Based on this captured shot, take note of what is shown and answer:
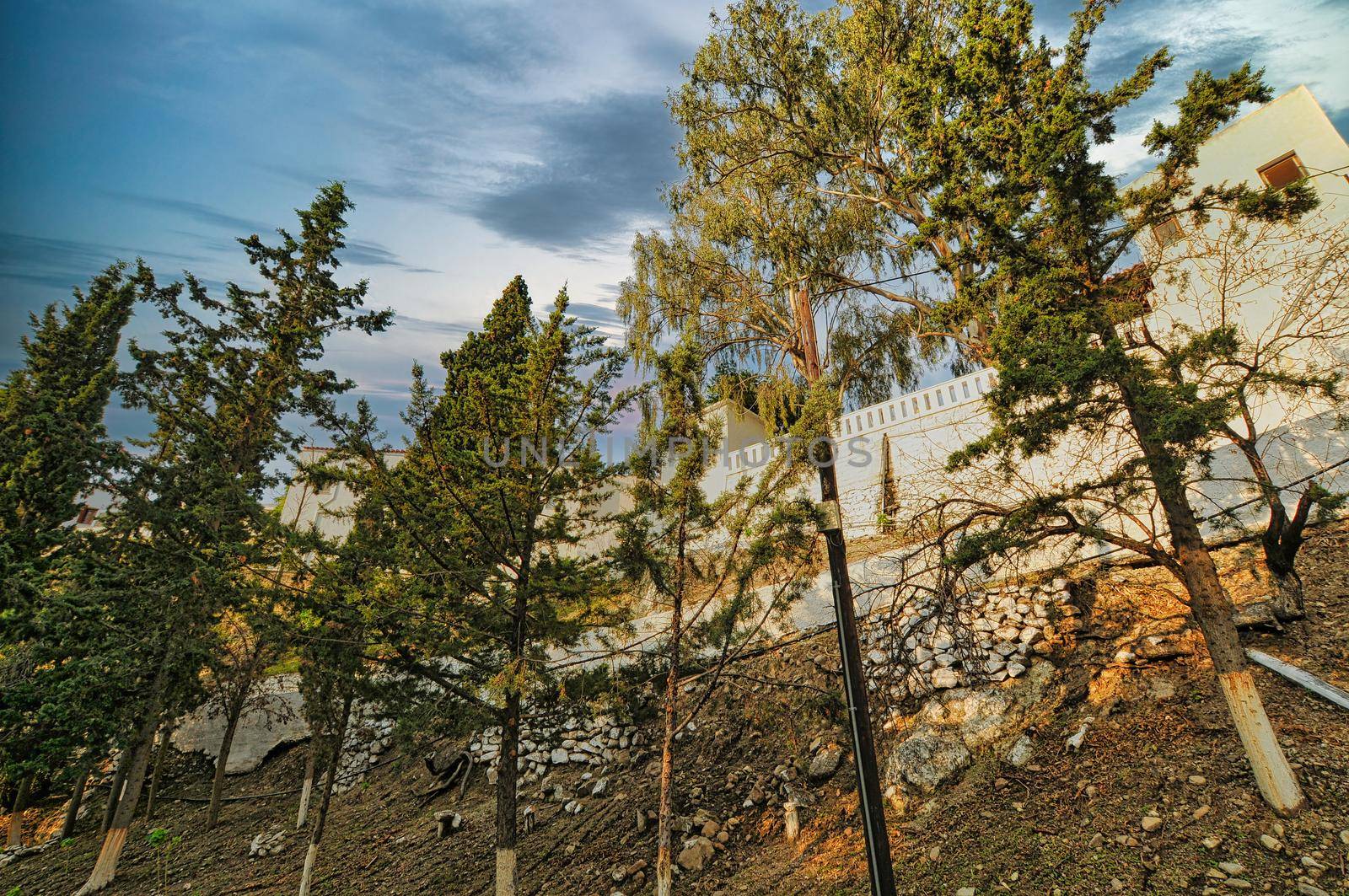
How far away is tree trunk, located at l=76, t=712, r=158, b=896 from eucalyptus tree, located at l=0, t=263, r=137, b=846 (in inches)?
27.2

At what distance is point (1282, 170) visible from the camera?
941 cm

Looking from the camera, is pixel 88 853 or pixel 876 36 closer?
pixel 876 36

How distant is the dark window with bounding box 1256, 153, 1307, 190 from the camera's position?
30.2ft

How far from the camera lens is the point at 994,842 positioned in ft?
17.1


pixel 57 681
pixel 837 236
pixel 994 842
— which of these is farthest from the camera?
pixel 837 236

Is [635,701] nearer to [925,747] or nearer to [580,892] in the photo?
[580,892]

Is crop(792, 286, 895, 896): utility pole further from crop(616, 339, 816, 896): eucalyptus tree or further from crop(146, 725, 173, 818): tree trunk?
crop(146, 725, 173, 818): tree trunk

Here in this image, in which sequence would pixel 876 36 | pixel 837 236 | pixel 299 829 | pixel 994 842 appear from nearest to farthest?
pixel 994 842, pixel 876 36, pixel 837 236, pixel 299 829

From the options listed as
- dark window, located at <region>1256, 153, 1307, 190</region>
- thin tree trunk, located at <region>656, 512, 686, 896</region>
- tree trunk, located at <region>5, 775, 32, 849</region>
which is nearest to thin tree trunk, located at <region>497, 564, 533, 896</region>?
thin tree trunk, located at <region>656, 512, 686, 896</region>

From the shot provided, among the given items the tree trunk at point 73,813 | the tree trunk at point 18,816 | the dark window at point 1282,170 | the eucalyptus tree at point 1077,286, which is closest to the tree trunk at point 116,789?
the tree trunk at point 73,813

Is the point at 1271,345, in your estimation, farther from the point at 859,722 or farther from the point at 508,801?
the point at 508,801

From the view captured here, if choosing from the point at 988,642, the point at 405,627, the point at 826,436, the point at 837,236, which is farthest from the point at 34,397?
the point at 988,642

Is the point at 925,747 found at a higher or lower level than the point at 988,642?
lower

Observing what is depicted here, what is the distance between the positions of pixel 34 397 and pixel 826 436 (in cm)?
1873
